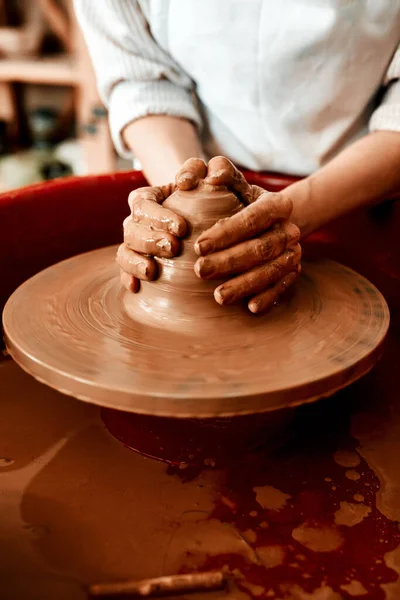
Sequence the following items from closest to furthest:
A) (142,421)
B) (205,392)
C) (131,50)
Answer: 1. (205,392)
2. (142,421)
3. (131,50)

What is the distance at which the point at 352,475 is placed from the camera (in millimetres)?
1002

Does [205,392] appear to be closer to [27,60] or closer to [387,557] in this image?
[387,557]

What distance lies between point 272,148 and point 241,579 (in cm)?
101

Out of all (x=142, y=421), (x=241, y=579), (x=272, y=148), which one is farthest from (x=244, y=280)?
(x=272, y=148)

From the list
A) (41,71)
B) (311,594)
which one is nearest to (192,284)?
(311,594)

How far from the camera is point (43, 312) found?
102 cm

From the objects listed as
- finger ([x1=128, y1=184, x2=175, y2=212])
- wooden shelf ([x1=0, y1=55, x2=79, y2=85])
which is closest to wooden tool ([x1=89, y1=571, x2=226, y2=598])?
finger ([x1=128, y1=184, x2=175, y2=212])

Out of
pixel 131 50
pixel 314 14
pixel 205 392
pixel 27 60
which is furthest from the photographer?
pixel 27 60

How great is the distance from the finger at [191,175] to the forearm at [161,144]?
303mm

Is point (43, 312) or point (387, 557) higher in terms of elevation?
point (43, 312)

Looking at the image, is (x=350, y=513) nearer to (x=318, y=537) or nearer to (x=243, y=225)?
(x=318, y=537)

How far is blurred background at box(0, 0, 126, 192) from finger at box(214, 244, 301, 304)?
7.48 ft

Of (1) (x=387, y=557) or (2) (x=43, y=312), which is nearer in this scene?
(1) (x=387, y=557)

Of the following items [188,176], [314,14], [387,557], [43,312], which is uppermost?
[314,14]
